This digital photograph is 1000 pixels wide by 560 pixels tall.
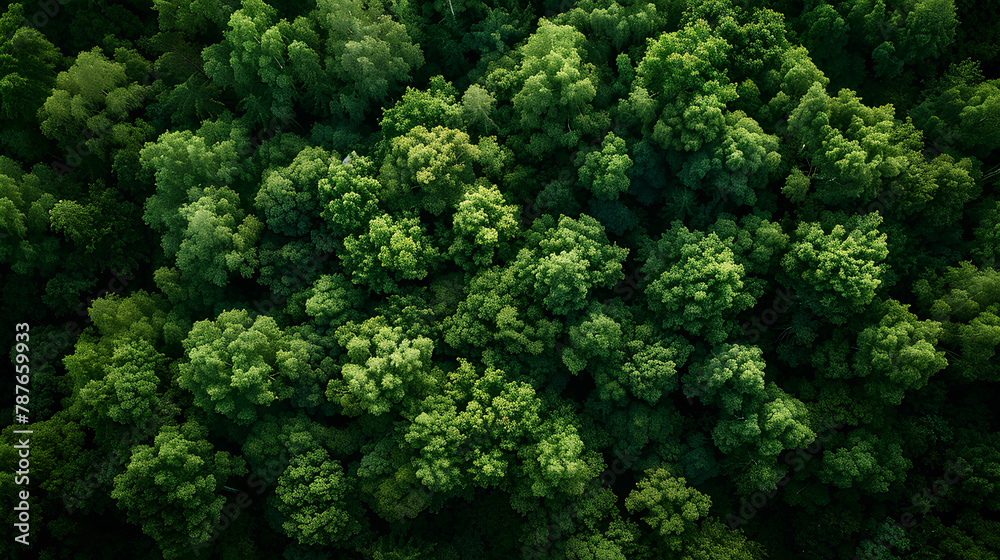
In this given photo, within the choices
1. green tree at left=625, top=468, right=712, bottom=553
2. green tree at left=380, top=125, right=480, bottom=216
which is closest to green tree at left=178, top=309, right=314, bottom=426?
green tree at left=380, top=125, right=480, bottom=216

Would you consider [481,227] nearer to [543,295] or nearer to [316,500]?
[543,295]

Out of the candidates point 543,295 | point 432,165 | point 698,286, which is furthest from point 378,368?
point 698,286

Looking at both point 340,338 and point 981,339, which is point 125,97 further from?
point 981,339

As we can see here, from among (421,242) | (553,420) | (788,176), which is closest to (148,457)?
(421,242)

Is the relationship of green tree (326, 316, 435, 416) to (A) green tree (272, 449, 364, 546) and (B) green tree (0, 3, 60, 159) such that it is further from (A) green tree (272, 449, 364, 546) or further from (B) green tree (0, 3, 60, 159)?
(B) green tree (0, 3, 60, 159)

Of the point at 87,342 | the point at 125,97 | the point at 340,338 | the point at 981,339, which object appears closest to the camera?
the point at 981,339

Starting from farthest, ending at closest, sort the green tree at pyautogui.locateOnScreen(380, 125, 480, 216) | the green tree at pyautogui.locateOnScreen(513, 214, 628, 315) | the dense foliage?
1. the green tree at pyautogui.locateOnScreen(380, 125, 480, 216)
2. the green tree at pyautogui.locateOnScreen(513, 214, 628, 315)
3. the dense foliage

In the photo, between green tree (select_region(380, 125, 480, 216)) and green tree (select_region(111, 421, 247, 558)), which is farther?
green tree (select_region(380, 125, 480, 216))

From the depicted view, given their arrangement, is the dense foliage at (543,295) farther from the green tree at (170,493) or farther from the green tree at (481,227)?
the green tree at (481,227)
